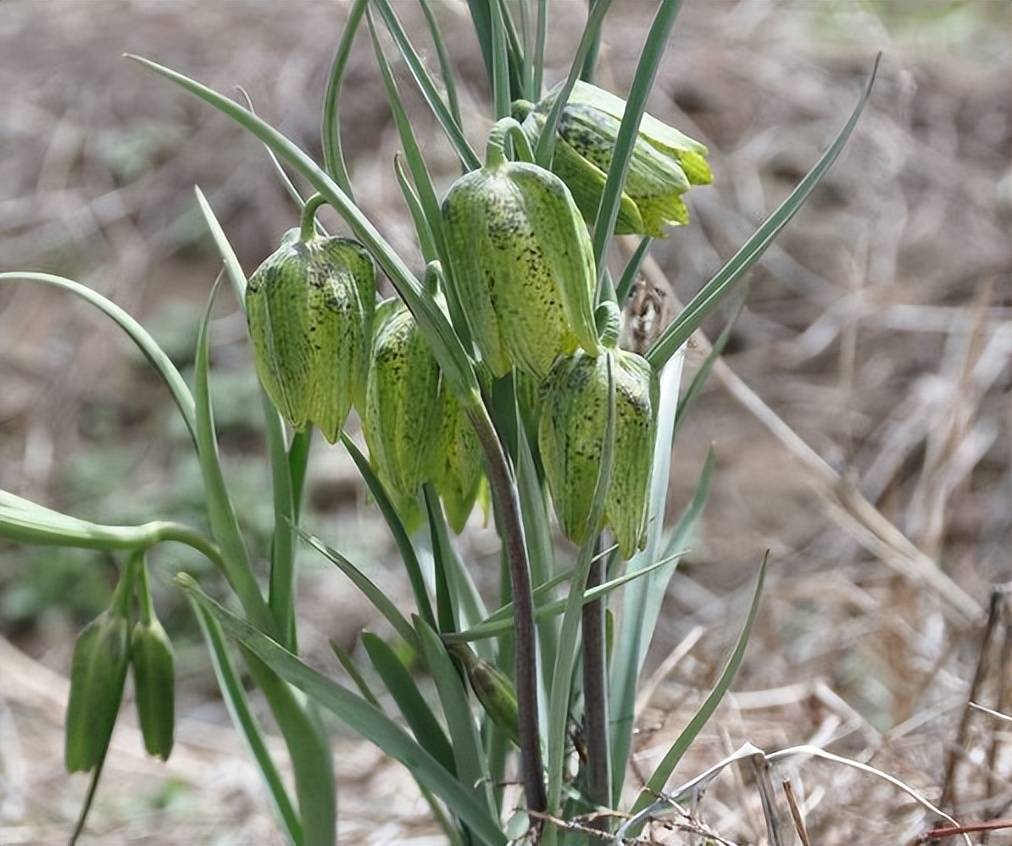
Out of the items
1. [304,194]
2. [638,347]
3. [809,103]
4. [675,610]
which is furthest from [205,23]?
[638,347]

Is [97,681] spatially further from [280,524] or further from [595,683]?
[595,683]

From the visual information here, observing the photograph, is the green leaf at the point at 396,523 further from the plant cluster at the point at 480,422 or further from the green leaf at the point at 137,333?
the green leaf at the point at 137,333

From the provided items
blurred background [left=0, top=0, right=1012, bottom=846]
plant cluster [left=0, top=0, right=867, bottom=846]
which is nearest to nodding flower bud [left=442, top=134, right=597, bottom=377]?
plant cluster [left=0, top=0, right=867, bottom=846]

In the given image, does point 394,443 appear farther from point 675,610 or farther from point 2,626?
point 2,626

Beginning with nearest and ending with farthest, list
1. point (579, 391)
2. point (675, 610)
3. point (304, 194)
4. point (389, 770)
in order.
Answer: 1. point (579, 391)
2. point (389, 770)
3. point (675, 610)
4. point (304, 194)

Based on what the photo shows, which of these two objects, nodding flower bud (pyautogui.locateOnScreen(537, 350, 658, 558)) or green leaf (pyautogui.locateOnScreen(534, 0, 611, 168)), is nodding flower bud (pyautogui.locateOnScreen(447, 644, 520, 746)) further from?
green leaf (pyautogui.locateOnScreen(534, 0, 611, 168))

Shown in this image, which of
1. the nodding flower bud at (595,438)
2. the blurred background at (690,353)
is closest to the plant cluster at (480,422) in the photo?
the nodding flower bud at (595,438)

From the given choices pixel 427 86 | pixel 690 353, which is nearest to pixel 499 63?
pixel 427 86

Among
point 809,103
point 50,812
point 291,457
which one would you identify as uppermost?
point 809,103
